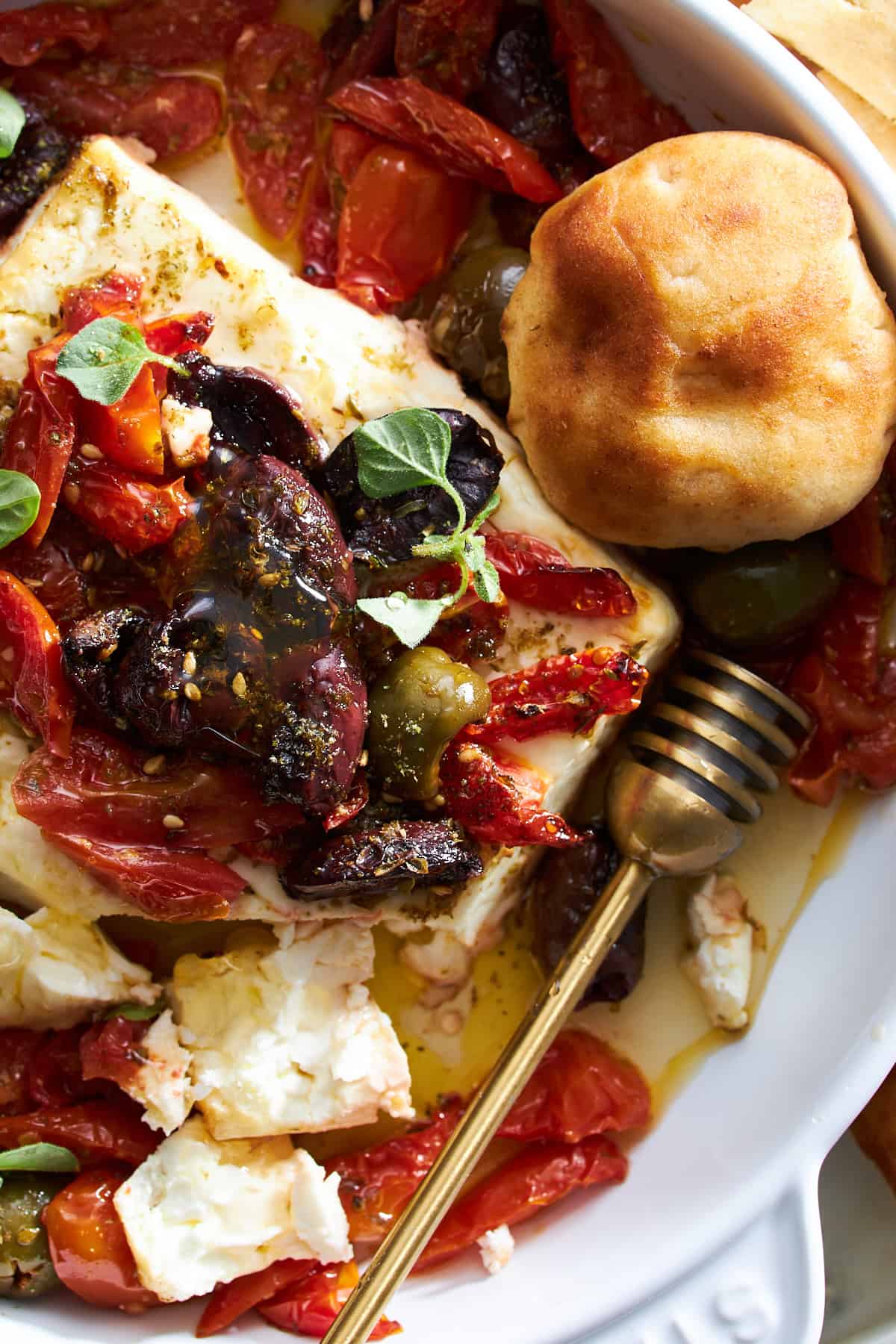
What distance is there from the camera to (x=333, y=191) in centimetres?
347

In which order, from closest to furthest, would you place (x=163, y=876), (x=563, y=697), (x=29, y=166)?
(x=163, y=876), (x=563, y=697), (x=29, y=166)

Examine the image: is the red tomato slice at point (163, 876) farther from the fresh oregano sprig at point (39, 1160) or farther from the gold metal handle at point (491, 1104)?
the gold metal handle at point (491, 1104)

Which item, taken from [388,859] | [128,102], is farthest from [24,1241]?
[128,102]

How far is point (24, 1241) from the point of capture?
3.02 metres

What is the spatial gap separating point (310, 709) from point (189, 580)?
1.38 ft

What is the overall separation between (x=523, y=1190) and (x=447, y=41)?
126 inches

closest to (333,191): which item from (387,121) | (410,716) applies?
(387,121)

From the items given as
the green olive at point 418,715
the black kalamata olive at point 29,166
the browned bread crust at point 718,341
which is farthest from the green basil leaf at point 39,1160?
the black kalamata olive at point 29,166

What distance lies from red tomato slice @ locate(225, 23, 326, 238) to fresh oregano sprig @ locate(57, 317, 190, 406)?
1030 millimetres

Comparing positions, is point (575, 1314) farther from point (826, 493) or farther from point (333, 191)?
point (333, 191)

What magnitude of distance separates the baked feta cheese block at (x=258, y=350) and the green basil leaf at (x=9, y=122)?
22 cm

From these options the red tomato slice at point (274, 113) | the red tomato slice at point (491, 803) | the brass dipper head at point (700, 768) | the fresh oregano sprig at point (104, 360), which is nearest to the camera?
the fresh oregano sprig at point (104, 360)

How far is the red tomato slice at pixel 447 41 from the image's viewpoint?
3.24 m

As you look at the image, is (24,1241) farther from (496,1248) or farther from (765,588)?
(765,588)
